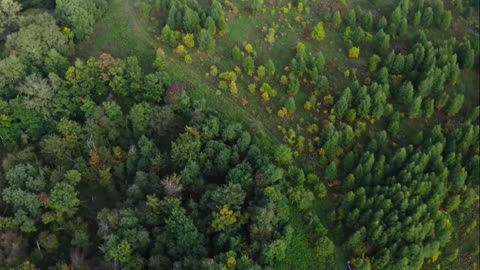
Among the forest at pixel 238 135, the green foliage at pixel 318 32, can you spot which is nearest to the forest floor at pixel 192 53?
the forest at pixel 238 135

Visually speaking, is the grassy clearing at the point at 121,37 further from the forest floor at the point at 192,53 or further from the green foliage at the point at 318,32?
the green foliage at the point at 318,32

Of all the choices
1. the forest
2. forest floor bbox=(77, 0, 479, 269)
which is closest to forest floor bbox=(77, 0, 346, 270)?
forest floor bbox=(77, 0, 479, 269)

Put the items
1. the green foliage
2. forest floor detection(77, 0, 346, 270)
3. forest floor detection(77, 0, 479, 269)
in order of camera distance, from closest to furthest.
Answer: forest floor detection(77, 0, 346, 270) → forest floor detection(77, 0, 479, 269) → the green foliage

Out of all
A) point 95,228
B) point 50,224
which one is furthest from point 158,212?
point 50,224

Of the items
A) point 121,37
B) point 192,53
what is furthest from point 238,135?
point 121,37

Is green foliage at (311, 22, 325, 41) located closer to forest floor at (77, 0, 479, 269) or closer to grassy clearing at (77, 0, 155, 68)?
forest floor at (77, 0, 479, 269)

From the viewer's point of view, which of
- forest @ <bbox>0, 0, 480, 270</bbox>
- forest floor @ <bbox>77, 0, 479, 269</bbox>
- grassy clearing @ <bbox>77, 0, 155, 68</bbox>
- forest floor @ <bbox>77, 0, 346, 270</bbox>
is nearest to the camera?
forest @ <bbox>0, 0, 480, 270</bbox>

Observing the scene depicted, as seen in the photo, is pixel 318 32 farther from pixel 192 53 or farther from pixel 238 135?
pixel 238 135

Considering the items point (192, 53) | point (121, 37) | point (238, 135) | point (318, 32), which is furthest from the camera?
point (318, 32)

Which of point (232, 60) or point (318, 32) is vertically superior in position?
point (318, 32)
